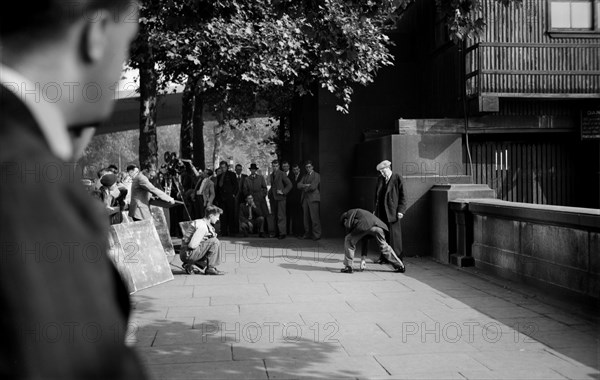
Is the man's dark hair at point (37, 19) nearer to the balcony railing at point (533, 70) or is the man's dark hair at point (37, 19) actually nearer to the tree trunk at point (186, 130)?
the balcony railing at point (533, 70)

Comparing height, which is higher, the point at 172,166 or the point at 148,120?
the point at 148,120

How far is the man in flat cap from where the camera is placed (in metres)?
0.75

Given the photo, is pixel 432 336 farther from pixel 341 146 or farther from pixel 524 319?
pixel 341 146

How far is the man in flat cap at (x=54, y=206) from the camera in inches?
29.5

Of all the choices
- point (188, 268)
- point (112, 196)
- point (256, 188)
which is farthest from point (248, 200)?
point (188, 268)

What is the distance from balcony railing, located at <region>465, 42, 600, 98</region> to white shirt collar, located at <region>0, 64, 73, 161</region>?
13311mm

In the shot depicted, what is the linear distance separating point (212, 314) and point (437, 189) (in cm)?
680

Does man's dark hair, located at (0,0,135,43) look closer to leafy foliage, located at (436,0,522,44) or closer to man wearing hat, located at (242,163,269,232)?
leafy foliage, located at (436,0,522,44)

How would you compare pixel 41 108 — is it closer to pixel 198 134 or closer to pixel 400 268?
pixel 400 268

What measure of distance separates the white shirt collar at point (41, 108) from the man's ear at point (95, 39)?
82mm

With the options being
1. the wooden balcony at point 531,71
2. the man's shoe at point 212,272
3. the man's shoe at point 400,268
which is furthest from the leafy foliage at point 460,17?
the wooden balcony at point 531,71

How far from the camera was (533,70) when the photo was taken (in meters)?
13.8

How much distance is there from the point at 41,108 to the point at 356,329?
20.7 feet

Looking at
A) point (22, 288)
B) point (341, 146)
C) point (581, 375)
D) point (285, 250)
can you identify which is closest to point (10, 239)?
point (22, 288)
